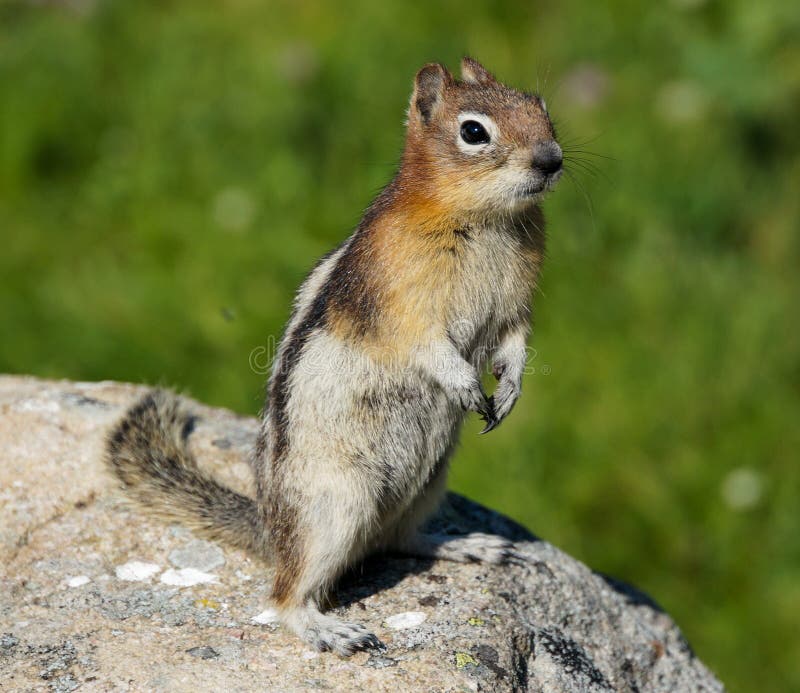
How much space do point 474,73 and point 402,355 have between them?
1.16m

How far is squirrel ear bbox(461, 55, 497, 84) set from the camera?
423 centimetres

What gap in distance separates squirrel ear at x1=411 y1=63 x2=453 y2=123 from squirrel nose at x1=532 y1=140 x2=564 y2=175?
52 centimetres

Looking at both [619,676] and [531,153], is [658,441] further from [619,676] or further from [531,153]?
[531,153]

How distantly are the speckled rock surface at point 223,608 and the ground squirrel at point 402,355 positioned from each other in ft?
0.40

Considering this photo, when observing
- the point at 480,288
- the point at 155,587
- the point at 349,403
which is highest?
the point at 480,288

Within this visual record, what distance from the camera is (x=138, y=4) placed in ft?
29.3

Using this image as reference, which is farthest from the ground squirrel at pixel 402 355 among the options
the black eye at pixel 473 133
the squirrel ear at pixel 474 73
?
the squirrel ear at pixel 474 73

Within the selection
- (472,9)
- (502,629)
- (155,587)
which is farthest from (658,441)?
(472,9)

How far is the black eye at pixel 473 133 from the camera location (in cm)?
385

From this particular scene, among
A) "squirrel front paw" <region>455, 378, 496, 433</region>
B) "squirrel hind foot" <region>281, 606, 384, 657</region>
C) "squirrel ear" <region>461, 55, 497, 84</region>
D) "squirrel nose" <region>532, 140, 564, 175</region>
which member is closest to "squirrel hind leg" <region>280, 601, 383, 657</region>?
"squirrel hind foot" <region>281, 606, 384, 657</region>

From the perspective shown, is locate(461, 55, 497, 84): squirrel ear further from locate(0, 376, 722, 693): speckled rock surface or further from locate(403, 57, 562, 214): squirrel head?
locate(0, 376, 722, 693): speckled rock surface

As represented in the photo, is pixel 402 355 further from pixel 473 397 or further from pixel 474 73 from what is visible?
pixel 474 73

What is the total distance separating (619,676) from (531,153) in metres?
1.84

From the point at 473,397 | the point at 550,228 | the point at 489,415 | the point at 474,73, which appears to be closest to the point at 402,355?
the point at 473,397
